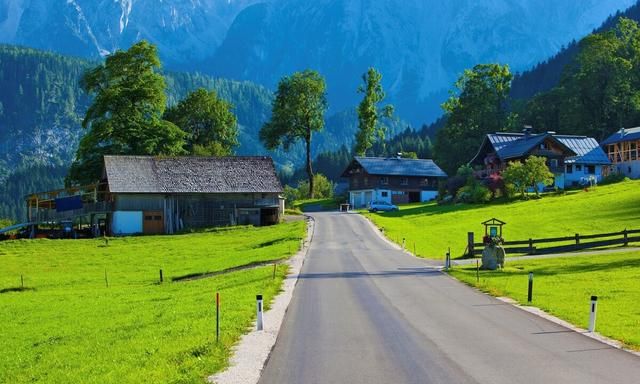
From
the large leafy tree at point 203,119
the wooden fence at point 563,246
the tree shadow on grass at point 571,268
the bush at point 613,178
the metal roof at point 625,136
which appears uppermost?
the large leafy tree at point 203,119

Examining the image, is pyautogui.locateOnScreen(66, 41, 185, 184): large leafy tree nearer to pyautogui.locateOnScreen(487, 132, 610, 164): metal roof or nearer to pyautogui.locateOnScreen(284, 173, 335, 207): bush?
pyautogui.locateOnScreen(284, 173, 335, 207): bush

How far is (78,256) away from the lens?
55.6 meters

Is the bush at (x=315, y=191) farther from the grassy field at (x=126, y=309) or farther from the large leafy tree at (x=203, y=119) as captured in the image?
the grassy field at (x=126, y=309)

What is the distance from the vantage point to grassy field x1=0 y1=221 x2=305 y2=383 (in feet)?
51.6

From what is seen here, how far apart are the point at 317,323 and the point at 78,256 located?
40.1 metres

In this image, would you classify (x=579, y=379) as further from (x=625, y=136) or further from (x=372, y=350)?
(x=625, y=136)

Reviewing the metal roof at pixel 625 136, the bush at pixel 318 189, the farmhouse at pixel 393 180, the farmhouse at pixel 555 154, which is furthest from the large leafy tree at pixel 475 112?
the bush at pixel 318 189

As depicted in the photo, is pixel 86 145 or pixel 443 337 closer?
pixel 443 337

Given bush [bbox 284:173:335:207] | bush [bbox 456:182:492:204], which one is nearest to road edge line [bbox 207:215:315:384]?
bush [bbox 456:182:492:204]

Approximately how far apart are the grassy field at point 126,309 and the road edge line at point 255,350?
12.1 inches

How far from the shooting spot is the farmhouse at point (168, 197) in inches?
3100

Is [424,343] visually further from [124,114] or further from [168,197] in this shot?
[124,114]

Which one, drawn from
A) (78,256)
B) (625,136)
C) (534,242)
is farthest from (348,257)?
(625,136)

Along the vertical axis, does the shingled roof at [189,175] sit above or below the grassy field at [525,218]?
above
